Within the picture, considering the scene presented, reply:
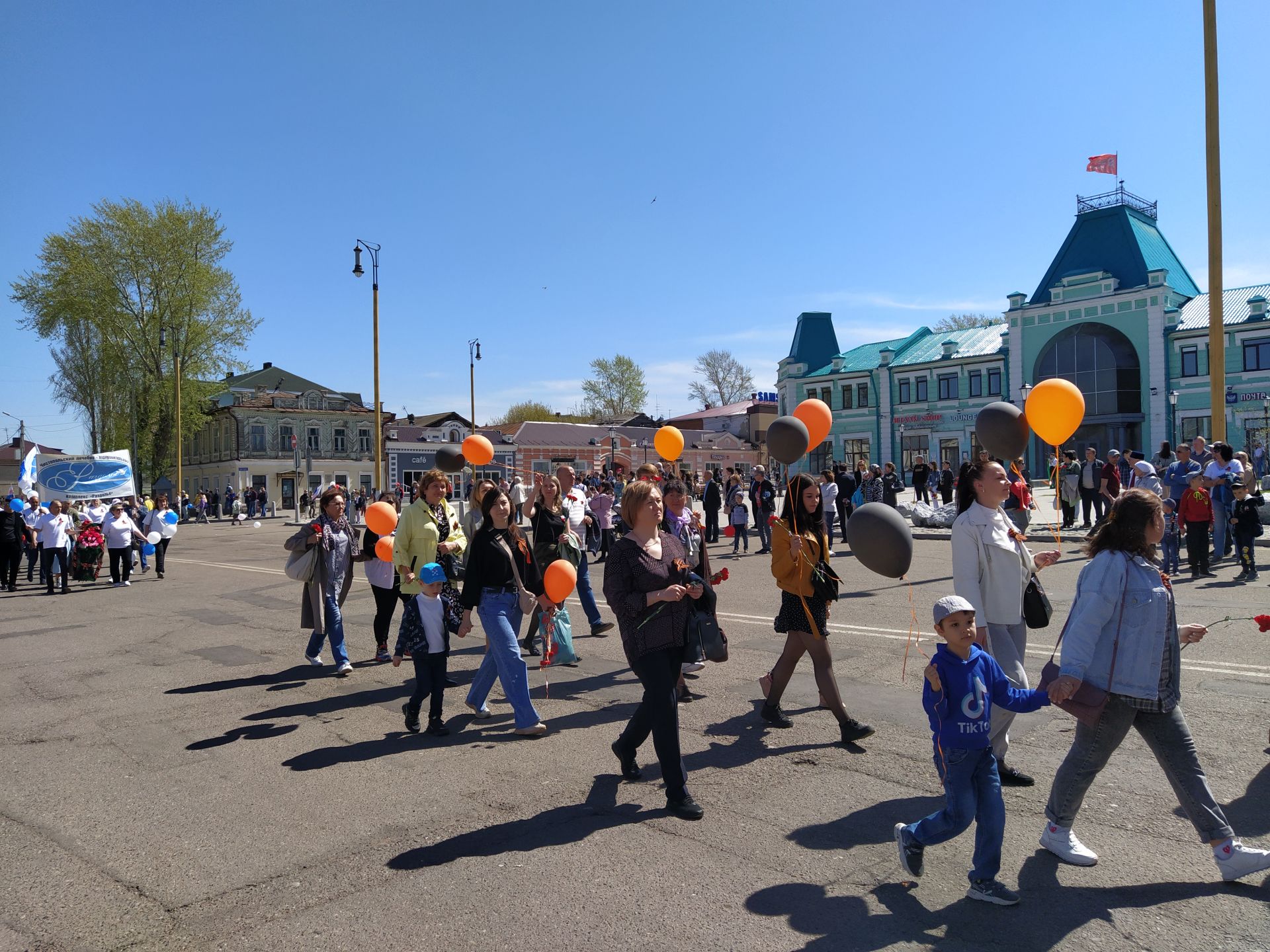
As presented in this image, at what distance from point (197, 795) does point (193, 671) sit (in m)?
3.95

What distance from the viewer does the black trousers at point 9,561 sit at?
17.3 metres

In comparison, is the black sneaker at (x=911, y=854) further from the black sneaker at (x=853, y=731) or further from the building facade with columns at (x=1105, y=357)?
the building facade with columns at (x=1105, y=357)

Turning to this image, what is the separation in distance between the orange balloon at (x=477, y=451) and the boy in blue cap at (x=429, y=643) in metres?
3.27

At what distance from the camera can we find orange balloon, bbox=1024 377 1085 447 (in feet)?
18.9

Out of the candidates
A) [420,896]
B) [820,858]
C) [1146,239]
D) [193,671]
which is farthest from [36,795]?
[1146,239]

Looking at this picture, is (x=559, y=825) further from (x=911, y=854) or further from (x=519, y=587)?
(x=519, y=587)

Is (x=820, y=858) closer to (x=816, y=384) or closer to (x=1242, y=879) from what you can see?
(x=1242, y=879)

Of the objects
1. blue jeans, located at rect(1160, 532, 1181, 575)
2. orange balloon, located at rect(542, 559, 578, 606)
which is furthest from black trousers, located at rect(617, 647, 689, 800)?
blue jeans, located at rect(1160, 532, 1181, 575)

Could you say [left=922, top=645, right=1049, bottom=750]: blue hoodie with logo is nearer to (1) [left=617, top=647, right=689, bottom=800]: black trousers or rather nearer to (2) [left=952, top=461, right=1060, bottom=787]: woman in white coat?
(2) [left=952, top=461, right=1060, bottom=787]: woman in white coat

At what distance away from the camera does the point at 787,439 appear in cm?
663

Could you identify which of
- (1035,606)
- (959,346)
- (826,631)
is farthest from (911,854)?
(959,346)

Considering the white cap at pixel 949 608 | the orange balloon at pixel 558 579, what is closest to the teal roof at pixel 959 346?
the orange balloon at pixel 558 579

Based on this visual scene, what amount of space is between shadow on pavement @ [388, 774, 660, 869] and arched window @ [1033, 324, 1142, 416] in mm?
50532

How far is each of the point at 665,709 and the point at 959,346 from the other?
58706 millimetres
